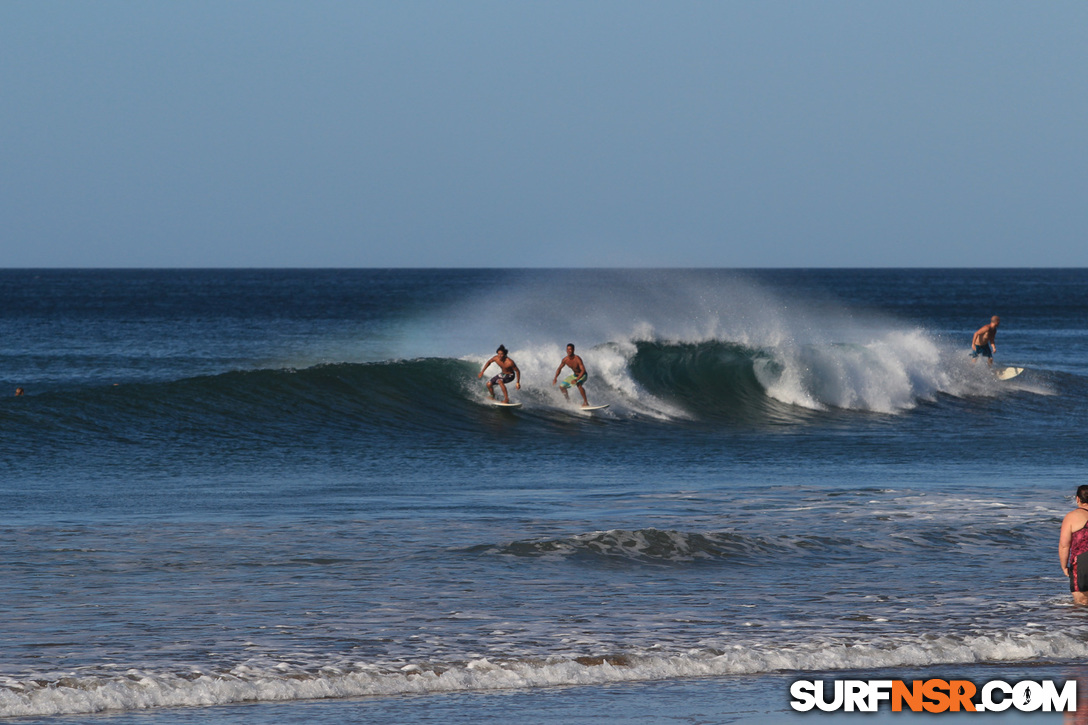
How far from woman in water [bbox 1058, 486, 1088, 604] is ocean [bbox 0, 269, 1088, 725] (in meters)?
0.17

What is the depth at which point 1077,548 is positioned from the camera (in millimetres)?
8781

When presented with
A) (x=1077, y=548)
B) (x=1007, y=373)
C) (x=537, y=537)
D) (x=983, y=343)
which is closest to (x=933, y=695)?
(x=1077, y=548)

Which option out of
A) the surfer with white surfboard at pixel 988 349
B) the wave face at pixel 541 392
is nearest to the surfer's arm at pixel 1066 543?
the wave face at pixel 541 392

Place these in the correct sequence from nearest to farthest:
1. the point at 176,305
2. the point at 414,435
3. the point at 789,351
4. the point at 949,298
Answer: the point at 414,435 → the point at 789,351 → the point at 176,305 → the point at 949,298

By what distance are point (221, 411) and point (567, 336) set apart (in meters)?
18.3

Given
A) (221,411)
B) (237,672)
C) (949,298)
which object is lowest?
(237,672)

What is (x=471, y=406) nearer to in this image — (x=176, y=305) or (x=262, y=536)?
(x=262, y=536)

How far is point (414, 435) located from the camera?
2056 cm

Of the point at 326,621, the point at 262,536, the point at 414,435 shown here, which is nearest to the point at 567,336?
the point at 414,435

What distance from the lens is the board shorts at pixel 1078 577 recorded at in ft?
29.0

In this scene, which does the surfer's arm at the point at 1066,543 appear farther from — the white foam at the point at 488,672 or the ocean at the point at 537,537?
the white foam at the point at 488,672

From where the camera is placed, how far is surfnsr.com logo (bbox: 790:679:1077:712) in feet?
22.1

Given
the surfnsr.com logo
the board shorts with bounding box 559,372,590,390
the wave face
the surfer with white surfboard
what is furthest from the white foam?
the surfer with white surfboard

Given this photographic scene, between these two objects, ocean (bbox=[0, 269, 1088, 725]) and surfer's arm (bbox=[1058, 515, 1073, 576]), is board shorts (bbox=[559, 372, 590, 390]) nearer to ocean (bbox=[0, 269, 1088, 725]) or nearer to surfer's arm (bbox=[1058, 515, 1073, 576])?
ocean (bbox=[0, 269, 1088, 725])
